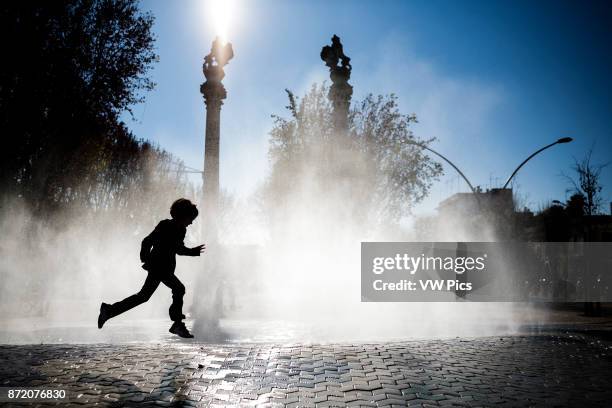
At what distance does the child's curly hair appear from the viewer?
506 cm

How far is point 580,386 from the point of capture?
17.1 ft

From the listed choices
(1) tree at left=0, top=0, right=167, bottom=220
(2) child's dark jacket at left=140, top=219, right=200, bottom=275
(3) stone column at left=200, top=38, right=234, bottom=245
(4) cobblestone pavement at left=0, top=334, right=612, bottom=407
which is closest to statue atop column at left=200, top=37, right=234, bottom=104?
(3) stone column at left=200, top=38, right=234, bottom=245

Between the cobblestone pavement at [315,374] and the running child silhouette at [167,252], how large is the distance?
71cm

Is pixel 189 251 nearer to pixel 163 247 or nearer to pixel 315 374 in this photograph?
pixel 163 247

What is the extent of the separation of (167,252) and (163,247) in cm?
8

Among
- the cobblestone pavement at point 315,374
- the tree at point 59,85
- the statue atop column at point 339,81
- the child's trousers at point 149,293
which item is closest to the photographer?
the cobblestone pavement at point 315,374

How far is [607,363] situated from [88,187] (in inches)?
936

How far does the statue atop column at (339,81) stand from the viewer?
52.5 feet

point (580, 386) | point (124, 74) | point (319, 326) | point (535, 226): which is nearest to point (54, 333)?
point (319, 326)

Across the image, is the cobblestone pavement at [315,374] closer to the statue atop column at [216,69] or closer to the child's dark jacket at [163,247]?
the child's dark jacket at [163,247]

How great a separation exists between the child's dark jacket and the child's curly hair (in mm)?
124

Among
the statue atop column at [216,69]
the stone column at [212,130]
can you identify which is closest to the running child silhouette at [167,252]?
the stone column at [212,130]

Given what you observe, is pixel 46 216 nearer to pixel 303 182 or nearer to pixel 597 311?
pixel 303 182

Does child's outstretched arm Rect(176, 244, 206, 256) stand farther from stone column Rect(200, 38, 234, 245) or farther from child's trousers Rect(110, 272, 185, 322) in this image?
stone column Rect(200, 38, 234, 245)
